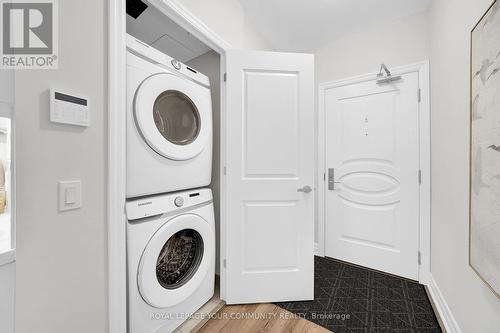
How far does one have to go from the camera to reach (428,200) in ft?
6.20

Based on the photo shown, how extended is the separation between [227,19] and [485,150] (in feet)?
5.99

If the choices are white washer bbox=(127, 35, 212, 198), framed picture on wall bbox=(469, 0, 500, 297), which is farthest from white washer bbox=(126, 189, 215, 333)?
framed picture on wall bbox=(469, 0, 500, 297)

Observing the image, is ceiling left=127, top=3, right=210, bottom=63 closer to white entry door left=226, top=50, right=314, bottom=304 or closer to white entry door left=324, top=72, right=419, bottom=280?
white entry door left=226, top=50, right=314, bottom=304

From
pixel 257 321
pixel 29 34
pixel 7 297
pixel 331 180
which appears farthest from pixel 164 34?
pixel 257 321

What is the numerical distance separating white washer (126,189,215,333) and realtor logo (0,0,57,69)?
67 centimetres

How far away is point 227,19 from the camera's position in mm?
1731

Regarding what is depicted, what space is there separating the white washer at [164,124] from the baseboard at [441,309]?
180cm

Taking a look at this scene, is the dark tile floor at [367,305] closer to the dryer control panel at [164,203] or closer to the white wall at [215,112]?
the white wall at [215,112]

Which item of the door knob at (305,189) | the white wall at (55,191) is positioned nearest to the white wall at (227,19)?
the white wall at (55,191)

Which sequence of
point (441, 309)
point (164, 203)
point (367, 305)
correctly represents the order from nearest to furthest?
point (164, 203)
point (441, 309)
point (367, 305)

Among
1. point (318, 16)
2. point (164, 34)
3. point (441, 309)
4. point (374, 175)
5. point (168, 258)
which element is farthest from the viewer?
point (374, 175)

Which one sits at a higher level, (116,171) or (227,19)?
(227,19)

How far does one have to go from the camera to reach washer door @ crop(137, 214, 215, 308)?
1156mm

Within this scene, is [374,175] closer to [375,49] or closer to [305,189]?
[305,189]
